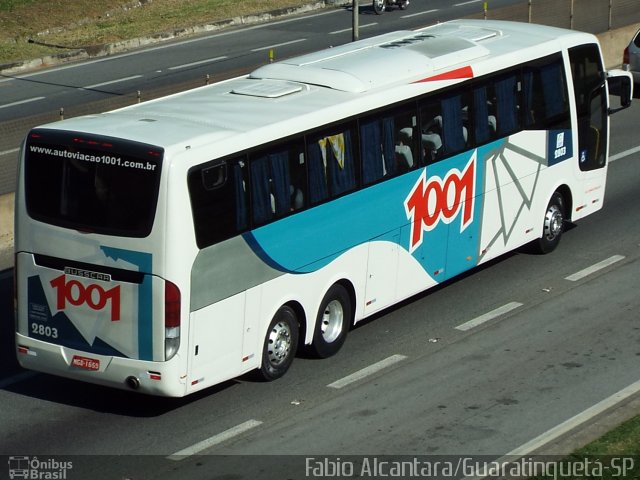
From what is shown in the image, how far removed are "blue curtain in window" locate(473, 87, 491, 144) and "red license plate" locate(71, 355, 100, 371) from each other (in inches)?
232

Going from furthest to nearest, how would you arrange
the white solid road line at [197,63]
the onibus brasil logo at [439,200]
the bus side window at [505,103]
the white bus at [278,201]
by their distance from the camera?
the white solid road line at [197,63] → the bus side window at [505,103] → the onibus brasil logo at [439,200] → the white bus at [278,201]

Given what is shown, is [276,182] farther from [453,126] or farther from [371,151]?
[453,126]

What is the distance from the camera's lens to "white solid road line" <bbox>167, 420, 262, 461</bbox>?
11.8 metres

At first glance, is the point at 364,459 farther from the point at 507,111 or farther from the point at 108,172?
the point at 507,111

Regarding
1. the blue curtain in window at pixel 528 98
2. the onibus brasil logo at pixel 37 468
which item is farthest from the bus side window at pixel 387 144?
the onibus brasil logo at pixel 37 468

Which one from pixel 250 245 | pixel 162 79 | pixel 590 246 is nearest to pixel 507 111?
pixel 590 246

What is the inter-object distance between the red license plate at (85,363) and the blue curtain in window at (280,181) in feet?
7.67

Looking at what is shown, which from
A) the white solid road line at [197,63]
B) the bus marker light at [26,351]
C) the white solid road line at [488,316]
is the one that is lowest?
the white solid road line at [488,316]

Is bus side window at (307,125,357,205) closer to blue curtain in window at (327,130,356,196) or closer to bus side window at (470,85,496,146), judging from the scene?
blue curtain in window at (327,130,356,196)

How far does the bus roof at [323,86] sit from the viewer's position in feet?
40.9

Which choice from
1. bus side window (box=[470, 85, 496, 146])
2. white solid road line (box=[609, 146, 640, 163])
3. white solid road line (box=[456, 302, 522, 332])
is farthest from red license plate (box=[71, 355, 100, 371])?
white solid road line (box=[609, 146, 640, 163])

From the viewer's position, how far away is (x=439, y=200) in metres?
15.4

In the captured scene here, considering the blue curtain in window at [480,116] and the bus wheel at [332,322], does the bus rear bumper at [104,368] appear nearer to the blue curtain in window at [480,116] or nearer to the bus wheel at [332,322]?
the bus wheel at [332,322]

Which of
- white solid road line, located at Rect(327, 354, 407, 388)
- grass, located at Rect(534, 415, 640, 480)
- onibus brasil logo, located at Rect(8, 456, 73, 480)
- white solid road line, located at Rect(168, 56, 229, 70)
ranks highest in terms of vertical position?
white solid road line, located at Rect(168, 56, 229, 70)
